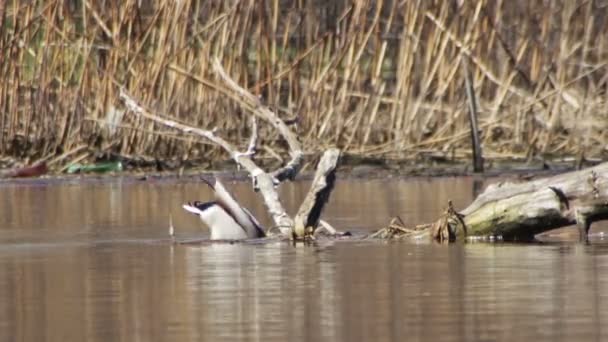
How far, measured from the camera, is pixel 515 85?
62.0 ft

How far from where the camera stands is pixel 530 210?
10844 millimetres

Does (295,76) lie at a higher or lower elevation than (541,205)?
higher

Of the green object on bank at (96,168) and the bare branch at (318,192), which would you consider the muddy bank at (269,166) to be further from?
the bare branch at (318,192)

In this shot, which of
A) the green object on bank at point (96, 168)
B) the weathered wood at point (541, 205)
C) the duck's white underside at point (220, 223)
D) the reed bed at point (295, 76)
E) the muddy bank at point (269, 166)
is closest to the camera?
the weathered wood at point (541, 205)

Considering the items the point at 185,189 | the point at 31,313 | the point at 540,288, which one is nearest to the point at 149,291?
the point at 31,313

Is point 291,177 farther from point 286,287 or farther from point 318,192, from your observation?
point 286,287

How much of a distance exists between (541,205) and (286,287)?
2.46m

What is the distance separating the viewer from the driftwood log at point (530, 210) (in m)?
10.6

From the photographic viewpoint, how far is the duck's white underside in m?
11.6

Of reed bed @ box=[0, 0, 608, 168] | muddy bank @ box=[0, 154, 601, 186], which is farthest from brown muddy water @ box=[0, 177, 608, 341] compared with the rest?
muddy bank @ box=[0, 154, 601, 186]

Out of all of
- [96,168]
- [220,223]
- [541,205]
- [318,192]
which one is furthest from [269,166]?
[541,205]

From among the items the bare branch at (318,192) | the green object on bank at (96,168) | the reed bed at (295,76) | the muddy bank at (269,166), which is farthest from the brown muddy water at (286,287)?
the green object on bank at (96,168)

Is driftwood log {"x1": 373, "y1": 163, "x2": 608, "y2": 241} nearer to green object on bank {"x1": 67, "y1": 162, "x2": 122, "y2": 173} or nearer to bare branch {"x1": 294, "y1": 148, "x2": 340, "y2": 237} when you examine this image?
bare branch {"x1": 294, "y1": 148, "x2": 340, "y2": 237}

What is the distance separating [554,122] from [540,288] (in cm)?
1018
